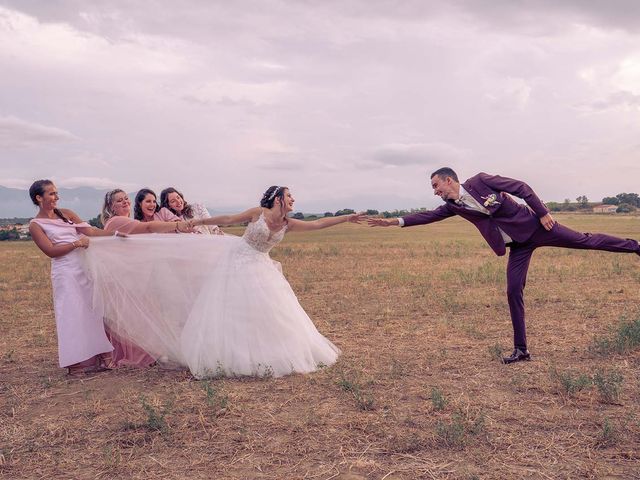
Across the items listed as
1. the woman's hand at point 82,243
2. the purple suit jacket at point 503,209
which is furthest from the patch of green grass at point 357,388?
the woman's hand at point 82,243

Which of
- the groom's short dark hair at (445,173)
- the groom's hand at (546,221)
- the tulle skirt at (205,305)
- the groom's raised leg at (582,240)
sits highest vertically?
the groom's short dark hair at (445,173)

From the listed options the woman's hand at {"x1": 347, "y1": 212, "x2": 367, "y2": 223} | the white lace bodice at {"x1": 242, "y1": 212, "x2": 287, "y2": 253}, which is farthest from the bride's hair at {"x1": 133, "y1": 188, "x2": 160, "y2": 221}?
the woman's hand at {"x1": 347, "y1": 212, "x2": 367, "y2": 223}

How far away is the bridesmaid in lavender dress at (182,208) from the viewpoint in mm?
9055

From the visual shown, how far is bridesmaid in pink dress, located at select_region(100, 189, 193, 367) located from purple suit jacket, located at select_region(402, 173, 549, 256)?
3.90 metres

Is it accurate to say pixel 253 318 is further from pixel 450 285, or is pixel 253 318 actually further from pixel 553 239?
pixel 450 285

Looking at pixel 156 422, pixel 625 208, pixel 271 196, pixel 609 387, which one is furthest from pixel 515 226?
pixel 625 208

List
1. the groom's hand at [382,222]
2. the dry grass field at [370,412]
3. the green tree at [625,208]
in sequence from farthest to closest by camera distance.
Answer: the green tree at [625,208] → the groom's hand at [382,222] → the dry grass field at [370,412]

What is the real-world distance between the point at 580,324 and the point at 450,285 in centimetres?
575

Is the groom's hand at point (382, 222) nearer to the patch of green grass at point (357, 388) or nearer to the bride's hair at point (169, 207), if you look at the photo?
the patch of green grass at point (357, 388)

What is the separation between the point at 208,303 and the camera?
24.7ft

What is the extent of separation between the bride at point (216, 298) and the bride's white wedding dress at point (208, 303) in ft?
0.04

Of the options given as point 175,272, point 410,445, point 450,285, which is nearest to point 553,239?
point 410,445

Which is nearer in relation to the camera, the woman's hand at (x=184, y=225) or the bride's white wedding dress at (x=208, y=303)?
the bride's white wedding dress at (x=208, y=303)

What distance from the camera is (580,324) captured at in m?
10.0
